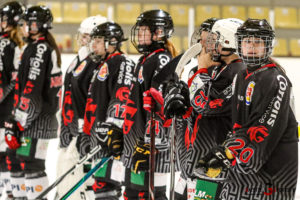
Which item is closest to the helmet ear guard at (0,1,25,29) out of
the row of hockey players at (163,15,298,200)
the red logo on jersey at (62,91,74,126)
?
the red logo on jersey at (62,91,74,126)

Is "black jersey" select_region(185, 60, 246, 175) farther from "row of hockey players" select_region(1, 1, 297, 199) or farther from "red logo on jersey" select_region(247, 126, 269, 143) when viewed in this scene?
"red logo on jersey" select_region(247, 126, 269, 143)

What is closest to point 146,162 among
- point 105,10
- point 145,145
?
point 145,145

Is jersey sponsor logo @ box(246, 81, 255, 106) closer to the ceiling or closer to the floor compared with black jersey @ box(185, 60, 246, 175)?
closer to the ceiling

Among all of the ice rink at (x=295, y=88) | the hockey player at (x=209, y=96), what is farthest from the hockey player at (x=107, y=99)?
the ice rink at (x=295, y=88)

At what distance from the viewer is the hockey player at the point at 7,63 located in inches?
197

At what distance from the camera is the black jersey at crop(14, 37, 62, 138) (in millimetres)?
4496

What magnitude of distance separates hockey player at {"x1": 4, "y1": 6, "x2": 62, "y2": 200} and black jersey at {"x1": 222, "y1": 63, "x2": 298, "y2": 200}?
2.16 metres

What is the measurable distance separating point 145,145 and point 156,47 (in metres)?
0.54

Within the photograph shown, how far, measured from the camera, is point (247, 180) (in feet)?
8.60

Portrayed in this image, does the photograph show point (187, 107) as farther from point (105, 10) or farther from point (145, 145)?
point (105, 10)

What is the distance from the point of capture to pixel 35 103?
4.52 meters

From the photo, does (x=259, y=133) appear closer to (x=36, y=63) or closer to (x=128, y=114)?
(x=128, y=114)

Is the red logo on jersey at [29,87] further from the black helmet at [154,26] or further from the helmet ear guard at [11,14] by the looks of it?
the black helmet at [154,26]

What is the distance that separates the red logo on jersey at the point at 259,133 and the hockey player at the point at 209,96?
46 cm
